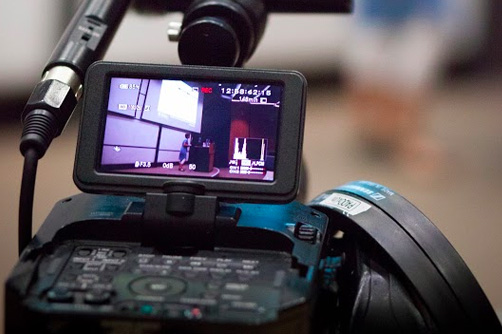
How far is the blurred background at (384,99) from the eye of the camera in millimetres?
1929

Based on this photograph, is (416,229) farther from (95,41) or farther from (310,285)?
(95,41)

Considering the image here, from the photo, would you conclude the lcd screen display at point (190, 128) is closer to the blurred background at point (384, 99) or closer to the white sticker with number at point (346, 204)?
the white sticker with number at point (346, 204)

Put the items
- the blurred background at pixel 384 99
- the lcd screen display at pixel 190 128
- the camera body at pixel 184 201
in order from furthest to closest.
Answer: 1. the blurred background at pixel 384 99
2. the lcd screen display at pixel 190 128
3. the camera body at pixel 184 201

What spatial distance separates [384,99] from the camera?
2.40m

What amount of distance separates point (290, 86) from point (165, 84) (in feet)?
0.34

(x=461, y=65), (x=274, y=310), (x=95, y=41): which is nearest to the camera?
(x=274, y=310)

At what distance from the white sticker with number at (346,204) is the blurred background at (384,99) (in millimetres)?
914

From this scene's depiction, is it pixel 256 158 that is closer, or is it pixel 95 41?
pixel 256 158

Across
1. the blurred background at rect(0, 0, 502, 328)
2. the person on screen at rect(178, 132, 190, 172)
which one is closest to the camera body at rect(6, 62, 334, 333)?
the person on screen at rect(178, 132, 190, 172)

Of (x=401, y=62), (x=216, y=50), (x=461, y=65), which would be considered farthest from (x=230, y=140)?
(x=461, y=65)

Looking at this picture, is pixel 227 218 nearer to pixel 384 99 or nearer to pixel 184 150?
pixel 184 150

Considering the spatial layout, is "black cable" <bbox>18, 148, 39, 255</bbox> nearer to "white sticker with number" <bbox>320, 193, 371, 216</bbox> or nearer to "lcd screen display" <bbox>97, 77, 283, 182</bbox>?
"lcd screen display" <bbox>97, 77, 283, 182</bbox>

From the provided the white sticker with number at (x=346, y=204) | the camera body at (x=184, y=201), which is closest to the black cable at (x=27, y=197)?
the camera body at (x=184, y=201)

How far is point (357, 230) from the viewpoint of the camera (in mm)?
780
